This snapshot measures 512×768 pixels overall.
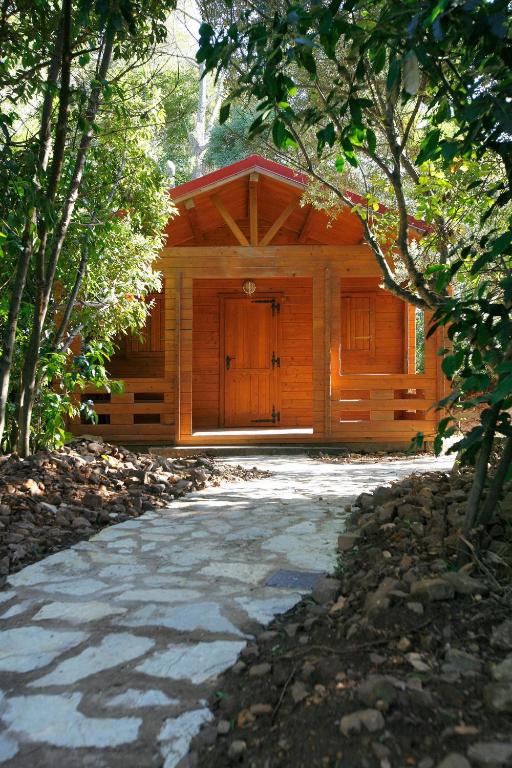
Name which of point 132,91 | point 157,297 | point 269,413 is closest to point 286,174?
point 132,91

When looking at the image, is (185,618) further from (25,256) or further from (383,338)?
(383,338)

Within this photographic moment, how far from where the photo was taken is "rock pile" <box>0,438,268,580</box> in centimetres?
387

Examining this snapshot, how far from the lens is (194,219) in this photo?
1016 centimetres

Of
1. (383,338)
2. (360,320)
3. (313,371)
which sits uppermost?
(360,320)

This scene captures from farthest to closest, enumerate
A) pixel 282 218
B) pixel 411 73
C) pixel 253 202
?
pixel 253 202
pixel 282 218
pixel 411 73

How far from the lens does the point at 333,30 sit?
2031 mm

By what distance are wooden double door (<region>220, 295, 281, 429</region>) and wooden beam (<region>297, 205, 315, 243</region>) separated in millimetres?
1179

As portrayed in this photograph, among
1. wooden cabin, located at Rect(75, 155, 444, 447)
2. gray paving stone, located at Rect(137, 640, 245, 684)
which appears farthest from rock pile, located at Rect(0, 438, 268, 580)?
wooden cabin, located at Rect(75, 155, 444, 447)

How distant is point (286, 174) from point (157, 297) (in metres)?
3.63

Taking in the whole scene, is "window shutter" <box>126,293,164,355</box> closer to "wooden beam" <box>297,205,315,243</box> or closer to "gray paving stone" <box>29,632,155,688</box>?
"wooden beam" <box>297,205,315,243</box>

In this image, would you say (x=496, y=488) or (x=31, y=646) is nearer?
(x=31, y=646)

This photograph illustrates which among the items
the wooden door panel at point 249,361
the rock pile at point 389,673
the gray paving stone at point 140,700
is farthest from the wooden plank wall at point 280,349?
the gray paving stone at point 140,700

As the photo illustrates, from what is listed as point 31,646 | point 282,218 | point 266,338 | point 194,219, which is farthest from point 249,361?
point 31,646

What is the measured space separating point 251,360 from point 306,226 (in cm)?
258
